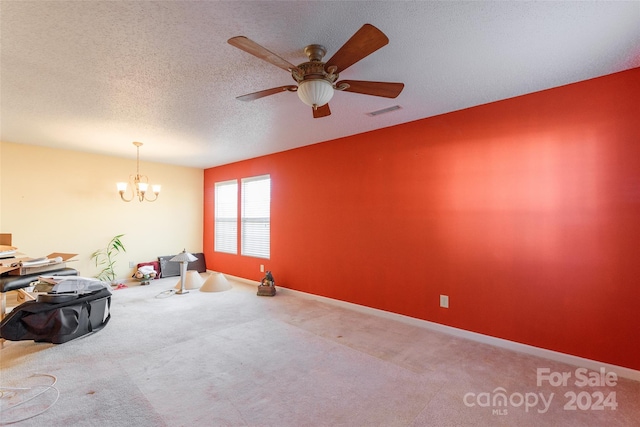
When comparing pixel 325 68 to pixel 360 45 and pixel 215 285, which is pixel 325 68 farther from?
pixel 215 285

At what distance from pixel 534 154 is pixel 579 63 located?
772 millimetres

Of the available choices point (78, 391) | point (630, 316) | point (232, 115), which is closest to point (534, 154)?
point (630, 316)

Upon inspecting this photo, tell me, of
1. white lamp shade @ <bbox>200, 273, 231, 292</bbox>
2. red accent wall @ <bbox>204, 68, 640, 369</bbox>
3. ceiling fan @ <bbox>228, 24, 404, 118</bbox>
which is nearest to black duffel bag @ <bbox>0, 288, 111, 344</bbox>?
white lamp shade @ <bbox>200, 273, 231, 292</bbox>

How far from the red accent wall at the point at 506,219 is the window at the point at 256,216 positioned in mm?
1328

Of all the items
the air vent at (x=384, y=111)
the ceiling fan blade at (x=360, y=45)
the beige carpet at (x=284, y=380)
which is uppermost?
the air vent at (x=384, y=111)

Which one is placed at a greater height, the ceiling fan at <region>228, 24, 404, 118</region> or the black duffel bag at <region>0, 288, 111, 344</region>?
the ceiling fan at <region>228, 24, 404, 118</region>

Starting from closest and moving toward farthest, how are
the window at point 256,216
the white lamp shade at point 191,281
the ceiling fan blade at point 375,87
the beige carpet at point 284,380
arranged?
the beige carpet at point 284,380, the ceiling fan blade at point 375,87, the white lamp shade at point 191,281, the window at point 256,216

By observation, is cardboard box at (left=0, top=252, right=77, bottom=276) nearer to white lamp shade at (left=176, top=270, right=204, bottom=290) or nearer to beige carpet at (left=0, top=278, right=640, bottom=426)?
beige carpet at (left=0, top=278, right=640, bottom=426)

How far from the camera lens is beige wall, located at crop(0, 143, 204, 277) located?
4.45 meters

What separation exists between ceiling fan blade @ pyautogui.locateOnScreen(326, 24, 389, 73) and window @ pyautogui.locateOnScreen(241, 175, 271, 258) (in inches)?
143

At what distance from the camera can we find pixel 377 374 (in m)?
2.34

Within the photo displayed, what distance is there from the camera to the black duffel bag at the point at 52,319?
2.66 metres

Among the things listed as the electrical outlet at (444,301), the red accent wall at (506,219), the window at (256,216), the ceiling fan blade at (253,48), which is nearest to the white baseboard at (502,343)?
the red accent wall at (506,219)

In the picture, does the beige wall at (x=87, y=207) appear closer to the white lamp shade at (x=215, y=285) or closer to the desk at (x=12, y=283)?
the desk at (x=12, y=283)
